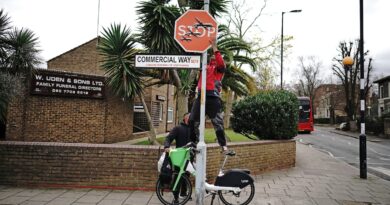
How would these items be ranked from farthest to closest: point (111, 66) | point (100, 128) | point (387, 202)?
1. point (100, 128)
2. point (111, 66)
3. point (387, 202)

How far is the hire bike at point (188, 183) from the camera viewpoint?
17.8ft

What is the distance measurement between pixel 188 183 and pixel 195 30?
2614 millimetres

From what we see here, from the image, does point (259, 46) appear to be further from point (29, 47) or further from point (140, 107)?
point (29, 47)

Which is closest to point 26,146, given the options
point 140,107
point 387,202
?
point 387,202

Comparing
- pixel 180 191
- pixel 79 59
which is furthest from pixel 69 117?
pixel 79 59

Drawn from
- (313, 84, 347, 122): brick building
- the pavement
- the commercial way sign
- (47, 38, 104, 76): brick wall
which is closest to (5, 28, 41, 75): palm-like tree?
the pavement

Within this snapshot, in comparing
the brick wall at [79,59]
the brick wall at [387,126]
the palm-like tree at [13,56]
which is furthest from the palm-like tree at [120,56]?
the brick wall at [387,126]

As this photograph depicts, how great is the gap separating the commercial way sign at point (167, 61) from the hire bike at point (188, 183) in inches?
55.7

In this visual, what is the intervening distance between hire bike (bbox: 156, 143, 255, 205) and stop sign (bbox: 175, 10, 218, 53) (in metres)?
1.71

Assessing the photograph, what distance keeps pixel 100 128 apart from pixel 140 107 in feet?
14.8

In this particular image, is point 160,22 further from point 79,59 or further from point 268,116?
point 79,59

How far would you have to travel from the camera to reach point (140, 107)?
58.1 ft

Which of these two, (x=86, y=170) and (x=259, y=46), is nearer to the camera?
(x=86, y=170)

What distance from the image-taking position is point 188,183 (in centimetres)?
562
